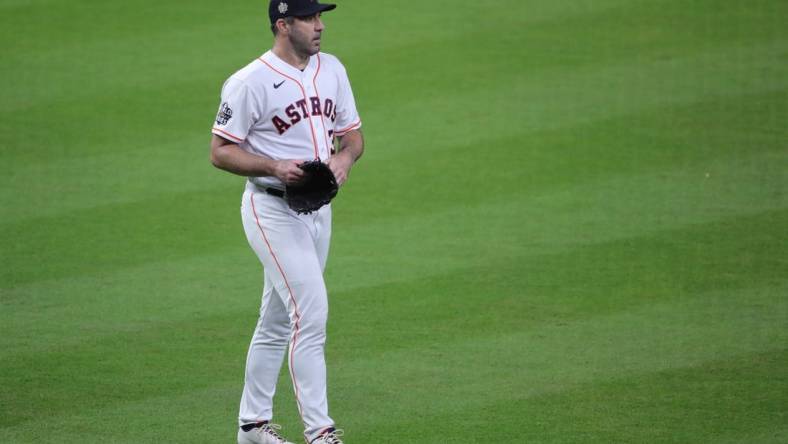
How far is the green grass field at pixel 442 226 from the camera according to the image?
19.8ft

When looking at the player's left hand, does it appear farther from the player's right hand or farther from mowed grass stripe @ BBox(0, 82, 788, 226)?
mowed grass stripe @ BBox(0, 82, 788, 226)

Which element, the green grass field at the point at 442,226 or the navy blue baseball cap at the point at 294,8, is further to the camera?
the green grass field at the point at 442,226

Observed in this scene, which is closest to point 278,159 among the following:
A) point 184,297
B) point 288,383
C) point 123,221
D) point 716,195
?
point 288,383

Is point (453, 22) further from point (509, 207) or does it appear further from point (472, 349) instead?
point (472, 349)

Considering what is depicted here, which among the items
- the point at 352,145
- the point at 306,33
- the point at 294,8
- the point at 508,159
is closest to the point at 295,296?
the point at 352,145

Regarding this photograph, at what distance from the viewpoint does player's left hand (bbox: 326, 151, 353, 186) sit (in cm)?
535

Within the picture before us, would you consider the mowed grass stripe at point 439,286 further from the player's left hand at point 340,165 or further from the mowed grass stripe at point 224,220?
the player's left hand at point 340,165

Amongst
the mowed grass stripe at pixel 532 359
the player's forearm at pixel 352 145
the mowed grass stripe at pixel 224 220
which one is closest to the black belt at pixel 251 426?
the mowed grass stripe at pixel 532 359

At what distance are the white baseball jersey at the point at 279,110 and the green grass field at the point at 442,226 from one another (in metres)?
1.34

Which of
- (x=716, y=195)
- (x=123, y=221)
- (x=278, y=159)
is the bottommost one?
(x=716, y=195)

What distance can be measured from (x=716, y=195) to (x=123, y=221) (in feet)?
14.3

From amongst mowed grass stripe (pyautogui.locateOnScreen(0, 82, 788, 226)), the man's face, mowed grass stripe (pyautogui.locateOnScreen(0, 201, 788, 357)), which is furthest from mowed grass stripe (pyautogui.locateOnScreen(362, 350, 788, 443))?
mowed grass stripe (pyautogui.locateOnScreen(0, 82, 788, 226))

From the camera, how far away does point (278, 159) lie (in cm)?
539

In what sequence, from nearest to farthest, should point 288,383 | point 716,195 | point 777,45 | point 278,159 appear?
1. point 278,159
2. point 288,383
3. point 716,195
4. point 777,45
